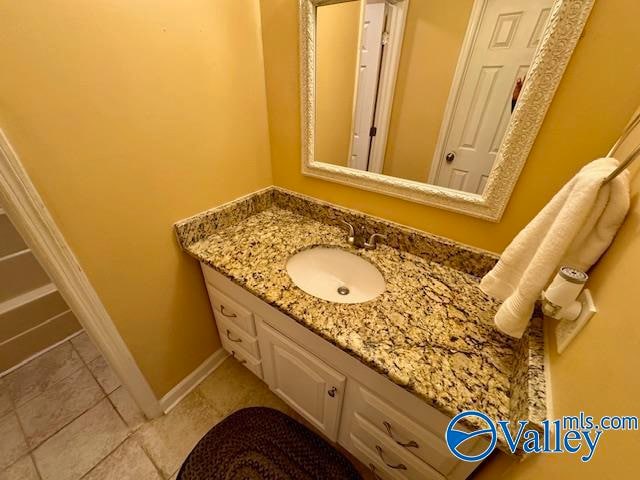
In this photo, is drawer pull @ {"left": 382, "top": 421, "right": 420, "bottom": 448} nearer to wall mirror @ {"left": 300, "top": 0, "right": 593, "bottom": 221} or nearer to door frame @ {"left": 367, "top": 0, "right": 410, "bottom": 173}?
wall mirror @ {"left": 300, "top": 0, "right": 593, "bottom": 221}

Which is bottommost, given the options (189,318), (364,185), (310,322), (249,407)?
(249,407)

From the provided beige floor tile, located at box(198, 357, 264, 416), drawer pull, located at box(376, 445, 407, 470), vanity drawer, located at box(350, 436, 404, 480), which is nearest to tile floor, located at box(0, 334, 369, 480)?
beige floor tile, located at box(198, 357, 264, 416)

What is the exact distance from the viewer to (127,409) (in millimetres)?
1182

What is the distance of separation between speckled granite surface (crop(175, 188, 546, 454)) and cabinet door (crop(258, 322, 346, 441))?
0.21 metres

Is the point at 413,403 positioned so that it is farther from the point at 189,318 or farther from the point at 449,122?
the point at 189,318

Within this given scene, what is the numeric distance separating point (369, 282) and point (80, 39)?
3.50 ft

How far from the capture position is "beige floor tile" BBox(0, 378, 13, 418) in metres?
1.16

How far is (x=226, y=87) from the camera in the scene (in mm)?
921

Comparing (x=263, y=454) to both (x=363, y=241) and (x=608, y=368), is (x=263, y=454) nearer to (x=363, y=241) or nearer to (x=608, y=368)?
(x=363, y=241)

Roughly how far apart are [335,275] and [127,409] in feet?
3.92

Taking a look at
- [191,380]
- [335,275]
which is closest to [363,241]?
[335,275]

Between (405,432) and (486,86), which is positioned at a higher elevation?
(486,86)

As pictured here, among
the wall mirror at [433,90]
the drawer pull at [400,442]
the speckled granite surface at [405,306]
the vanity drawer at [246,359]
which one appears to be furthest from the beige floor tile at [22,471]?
the wall mirror at [433,90]

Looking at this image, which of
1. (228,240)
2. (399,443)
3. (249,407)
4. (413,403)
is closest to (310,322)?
(413,403)
